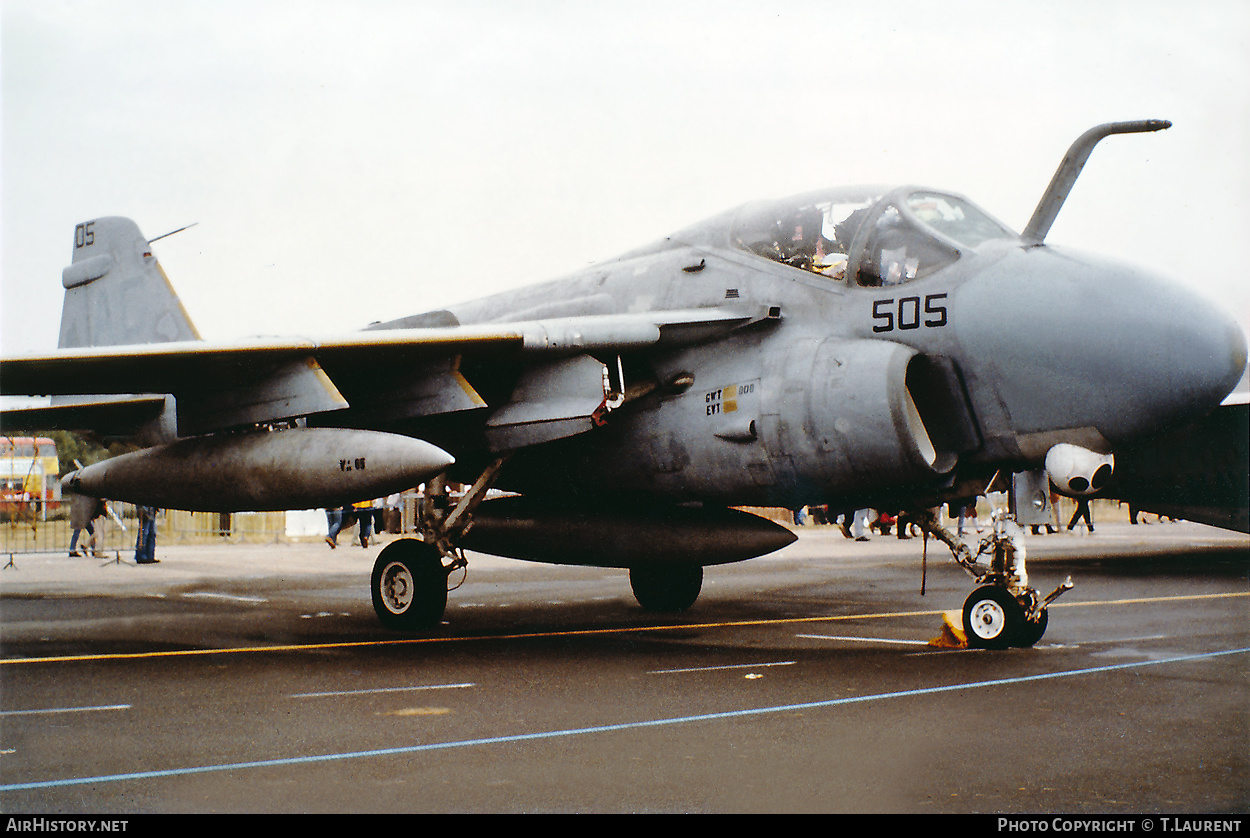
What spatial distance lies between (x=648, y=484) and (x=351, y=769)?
16.7ft

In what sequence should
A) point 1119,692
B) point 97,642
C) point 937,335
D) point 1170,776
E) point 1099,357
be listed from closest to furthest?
point 1170,776 → point 1119,692 → point 1099,357 → point 937,335 → point 97,642

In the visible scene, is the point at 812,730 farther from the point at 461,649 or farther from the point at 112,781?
the point at 461,649

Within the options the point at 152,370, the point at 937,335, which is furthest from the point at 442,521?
the point at 937,335

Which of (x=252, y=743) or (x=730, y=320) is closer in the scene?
(x=252, y=743)

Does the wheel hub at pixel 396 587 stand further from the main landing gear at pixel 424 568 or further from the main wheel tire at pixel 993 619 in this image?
the main wheel tire at pixel 993 619

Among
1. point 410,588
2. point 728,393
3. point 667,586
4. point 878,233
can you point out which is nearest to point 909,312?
point 878,233

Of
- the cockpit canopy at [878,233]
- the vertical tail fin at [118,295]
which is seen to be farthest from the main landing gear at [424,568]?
the vertical tail fin at [118,295]

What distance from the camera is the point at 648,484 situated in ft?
31.0

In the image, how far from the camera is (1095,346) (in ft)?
24.1

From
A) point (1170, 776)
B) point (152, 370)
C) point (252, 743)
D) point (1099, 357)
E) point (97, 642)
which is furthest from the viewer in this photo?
point (97, 642)

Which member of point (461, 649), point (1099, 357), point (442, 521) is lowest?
point (461, 649)

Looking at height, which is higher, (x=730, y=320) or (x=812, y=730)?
(x=730, y=320)

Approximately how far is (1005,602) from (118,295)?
11.0 metres

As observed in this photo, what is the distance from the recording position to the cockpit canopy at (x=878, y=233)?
27.0ft
